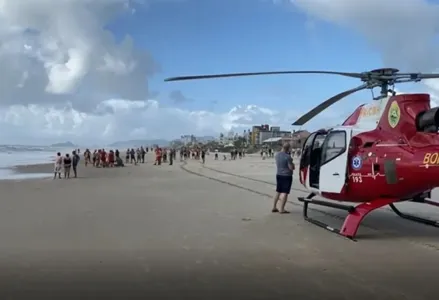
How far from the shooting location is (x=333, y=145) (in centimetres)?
1049

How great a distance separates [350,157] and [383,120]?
99 cm

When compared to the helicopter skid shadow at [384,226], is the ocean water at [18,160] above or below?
below

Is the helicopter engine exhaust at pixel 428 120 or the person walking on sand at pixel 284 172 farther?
the person walking on sand at pixel 284 172

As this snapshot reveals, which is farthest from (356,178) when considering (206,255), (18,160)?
(18,160)

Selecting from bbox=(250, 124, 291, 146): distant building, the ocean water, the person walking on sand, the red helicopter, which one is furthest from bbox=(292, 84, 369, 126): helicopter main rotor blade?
bbox=(250, 124, 291, 146): distant building

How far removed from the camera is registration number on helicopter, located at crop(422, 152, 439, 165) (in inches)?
336

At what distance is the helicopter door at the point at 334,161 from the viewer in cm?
1003

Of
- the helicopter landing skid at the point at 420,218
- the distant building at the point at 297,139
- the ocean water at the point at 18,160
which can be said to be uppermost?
the distant building at the point at 297,139

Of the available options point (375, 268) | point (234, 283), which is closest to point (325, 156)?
point (375, 268)

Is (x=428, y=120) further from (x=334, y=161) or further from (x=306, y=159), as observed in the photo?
(x=306, y=159)

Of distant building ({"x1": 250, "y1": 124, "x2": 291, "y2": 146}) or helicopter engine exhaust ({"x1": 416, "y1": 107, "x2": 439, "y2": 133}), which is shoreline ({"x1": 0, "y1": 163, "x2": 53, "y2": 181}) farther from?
distant building ({"x1": 250, "y1": 124, "x2": 291, "y2": 146})

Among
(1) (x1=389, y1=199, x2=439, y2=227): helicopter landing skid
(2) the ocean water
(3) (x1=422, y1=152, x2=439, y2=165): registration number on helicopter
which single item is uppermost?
(3) (x1=422, y1=152, x2=439, y2=165): registration number on helicopter

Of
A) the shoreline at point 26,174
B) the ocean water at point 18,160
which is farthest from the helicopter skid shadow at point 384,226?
the ocean water at point 18,160

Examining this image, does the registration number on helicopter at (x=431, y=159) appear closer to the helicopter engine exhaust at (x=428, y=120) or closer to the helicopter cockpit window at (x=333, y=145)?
the helicopter engine exhaust at (x=428, y=120)
